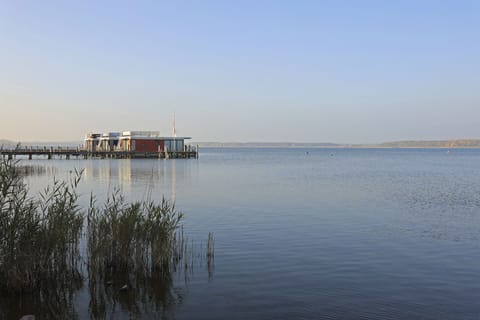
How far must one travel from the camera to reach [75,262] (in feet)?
40.2

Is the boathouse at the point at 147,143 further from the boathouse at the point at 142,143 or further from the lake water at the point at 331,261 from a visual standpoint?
the lake water at the point at 331,261

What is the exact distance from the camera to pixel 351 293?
35.6ft

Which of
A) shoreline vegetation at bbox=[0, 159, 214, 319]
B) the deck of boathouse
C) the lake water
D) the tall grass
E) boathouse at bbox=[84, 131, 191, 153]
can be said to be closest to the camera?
the lake water

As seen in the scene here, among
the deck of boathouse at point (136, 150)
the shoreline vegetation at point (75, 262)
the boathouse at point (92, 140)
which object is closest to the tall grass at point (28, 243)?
the shoreline vegetation at point (75, 262)

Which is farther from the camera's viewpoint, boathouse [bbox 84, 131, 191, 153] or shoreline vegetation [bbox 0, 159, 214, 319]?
boathouse [bbox 84, 131, 191, 153]

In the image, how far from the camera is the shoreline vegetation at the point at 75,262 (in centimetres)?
1002

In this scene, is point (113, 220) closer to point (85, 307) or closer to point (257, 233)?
point (85, 307)

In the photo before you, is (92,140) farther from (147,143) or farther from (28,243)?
(28,243)

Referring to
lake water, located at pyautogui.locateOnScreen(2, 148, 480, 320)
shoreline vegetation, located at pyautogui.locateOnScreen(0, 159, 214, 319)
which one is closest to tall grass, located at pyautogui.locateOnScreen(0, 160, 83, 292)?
Result: shoreline vegetation, located at pyautogui.locateOnScreen(0, 159, 214, 319)

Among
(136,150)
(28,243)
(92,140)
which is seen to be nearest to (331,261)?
(28,243)

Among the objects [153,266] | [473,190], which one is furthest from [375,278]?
[473,190]

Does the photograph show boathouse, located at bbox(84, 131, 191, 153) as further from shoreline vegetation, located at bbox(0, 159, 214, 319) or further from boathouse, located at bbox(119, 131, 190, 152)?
shoreline vegetation, located at bbox(0, 159, 214, 319)

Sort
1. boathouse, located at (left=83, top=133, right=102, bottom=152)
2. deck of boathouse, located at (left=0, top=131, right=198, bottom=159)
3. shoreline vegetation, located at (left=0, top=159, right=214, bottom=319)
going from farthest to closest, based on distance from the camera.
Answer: boathouse, located at (left=83, top=133, right=102, bottom=152)
deck of boathouse, located at (left=0, top=131, right=198, bottom=159)
shoreline vegetation, located at (left=0, top=159, right=214, bottom=319)

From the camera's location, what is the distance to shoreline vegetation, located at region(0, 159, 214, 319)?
10016mm
